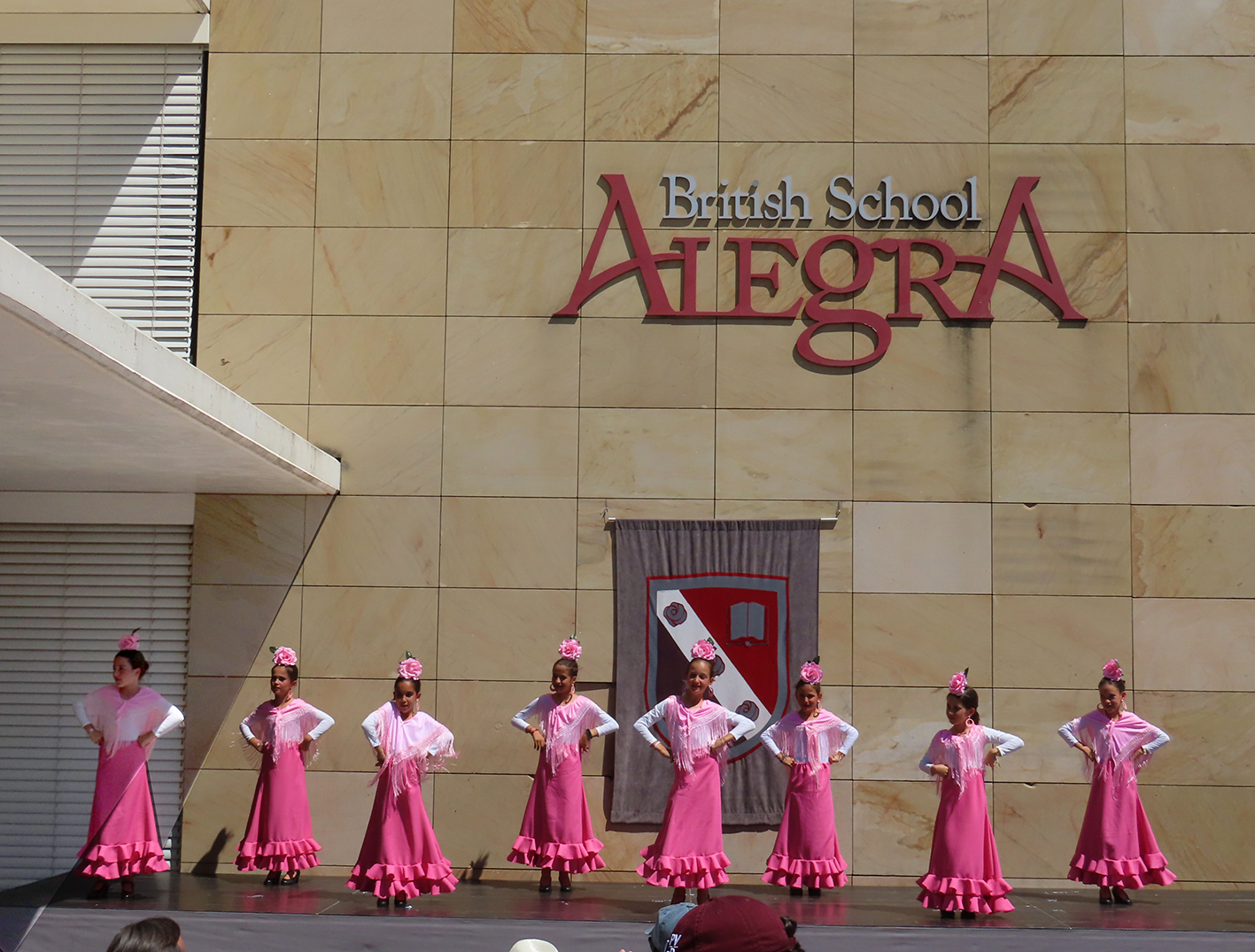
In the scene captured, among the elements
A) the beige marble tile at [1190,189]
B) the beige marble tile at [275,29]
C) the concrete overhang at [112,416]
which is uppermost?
the beige marble tile at [275,29]

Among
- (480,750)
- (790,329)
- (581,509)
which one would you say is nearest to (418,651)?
Result: (480,750)

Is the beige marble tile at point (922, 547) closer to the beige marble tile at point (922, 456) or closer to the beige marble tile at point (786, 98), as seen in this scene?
the beige marble tile at point (922, 456)

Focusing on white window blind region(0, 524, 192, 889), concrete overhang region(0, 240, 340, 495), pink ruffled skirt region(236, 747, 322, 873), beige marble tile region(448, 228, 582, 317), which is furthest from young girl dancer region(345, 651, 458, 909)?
beige marble tile region(448, 228, 582, 317)

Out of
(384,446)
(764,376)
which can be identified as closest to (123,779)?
(384,446)

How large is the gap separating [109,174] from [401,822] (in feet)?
19.1

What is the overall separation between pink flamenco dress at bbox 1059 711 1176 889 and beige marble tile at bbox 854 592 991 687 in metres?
1.37

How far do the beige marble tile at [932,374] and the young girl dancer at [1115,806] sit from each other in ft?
8.03

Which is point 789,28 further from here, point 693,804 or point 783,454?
point 693,804

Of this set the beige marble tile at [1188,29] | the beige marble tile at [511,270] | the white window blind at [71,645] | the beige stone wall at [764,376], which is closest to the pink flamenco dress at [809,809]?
the beige stone wall at [764,376]

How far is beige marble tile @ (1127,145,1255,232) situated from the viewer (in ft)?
31.7

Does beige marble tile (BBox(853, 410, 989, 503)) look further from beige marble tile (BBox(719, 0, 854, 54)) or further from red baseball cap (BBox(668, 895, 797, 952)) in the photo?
red baseball cap (BBox(668, 895, 797, 952))

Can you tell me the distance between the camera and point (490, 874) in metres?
9.14

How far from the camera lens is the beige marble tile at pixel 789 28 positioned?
986 centimetres

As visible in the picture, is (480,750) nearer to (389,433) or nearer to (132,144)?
(389,433)
